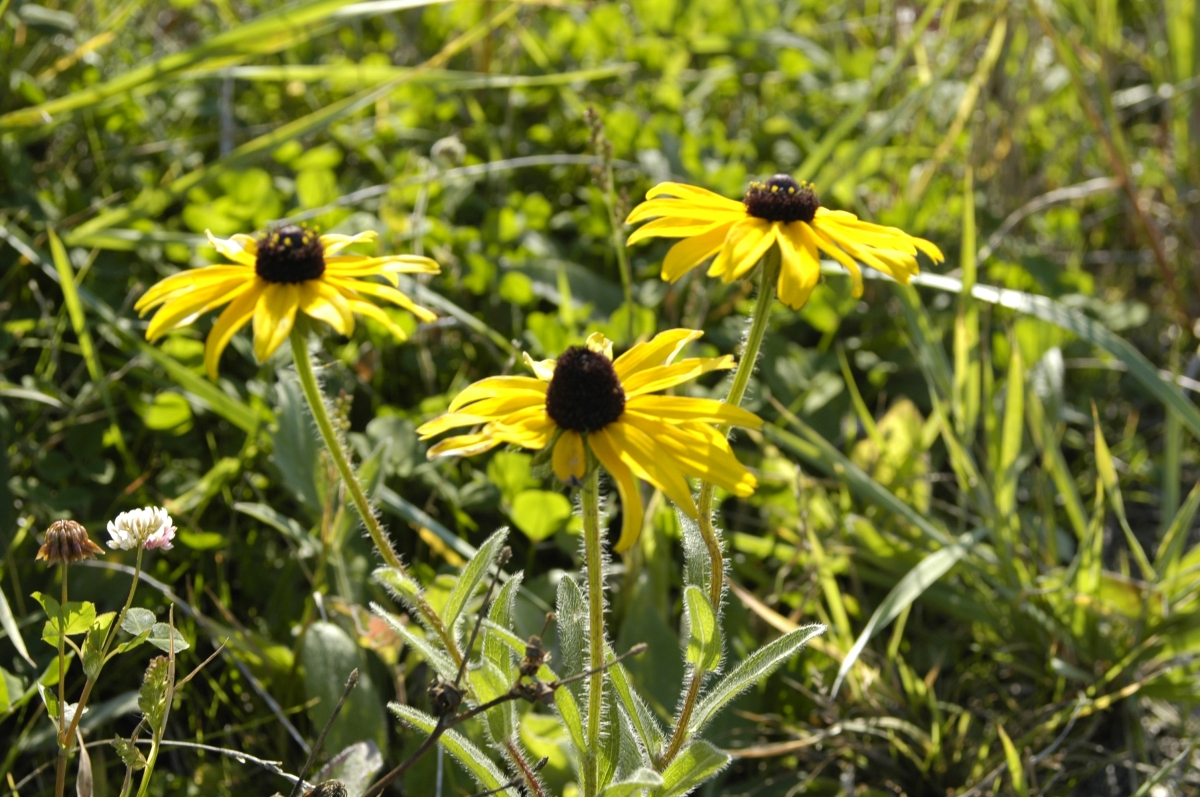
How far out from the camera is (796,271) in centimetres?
146

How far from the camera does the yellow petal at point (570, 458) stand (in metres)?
1.28

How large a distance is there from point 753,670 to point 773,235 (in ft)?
2.12

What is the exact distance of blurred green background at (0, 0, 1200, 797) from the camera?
2242 millimetres

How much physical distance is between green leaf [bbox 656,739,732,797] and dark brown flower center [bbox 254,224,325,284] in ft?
2.94

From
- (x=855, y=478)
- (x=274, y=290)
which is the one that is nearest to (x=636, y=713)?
(x=274, y=290)

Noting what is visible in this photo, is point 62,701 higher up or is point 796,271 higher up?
point 796,271

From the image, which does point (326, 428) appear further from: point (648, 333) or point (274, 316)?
point (648, 333)

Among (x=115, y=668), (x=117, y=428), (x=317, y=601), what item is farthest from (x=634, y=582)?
(x=117, y=428)

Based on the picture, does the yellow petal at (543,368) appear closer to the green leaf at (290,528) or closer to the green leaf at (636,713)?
the green leaf at (636,713)

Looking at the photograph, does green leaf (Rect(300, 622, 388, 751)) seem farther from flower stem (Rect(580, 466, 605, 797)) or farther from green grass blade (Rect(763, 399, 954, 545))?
green grass blade (Rect(763, 399, 954, 545))

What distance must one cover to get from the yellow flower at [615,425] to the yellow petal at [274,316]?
0.25 metres

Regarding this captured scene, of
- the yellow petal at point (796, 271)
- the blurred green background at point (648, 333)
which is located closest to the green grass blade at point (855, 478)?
the blurred green background at point (648, 333)

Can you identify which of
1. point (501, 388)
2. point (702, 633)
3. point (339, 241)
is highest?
point (339, 241)

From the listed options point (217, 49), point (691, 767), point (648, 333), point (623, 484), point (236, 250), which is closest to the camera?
point (623, 484)
